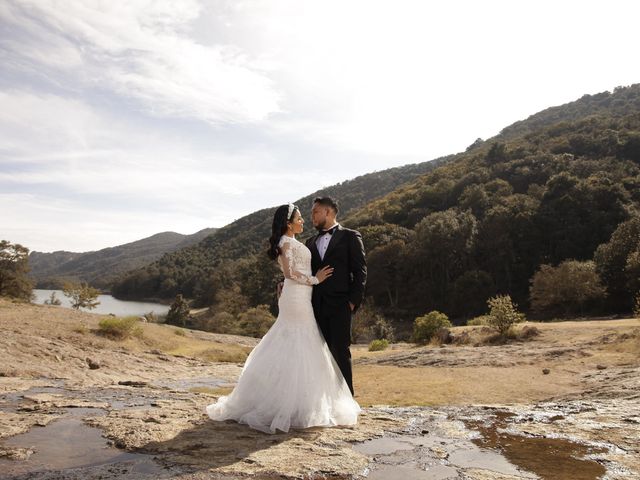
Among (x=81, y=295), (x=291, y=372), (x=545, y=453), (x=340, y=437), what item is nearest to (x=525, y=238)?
(x=81, y=295)

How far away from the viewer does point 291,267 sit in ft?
16.7

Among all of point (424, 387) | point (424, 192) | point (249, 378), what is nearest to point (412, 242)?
point (424, 192)

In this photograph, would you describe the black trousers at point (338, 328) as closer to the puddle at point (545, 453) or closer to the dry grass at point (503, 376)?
the puddle at point (545, 453)

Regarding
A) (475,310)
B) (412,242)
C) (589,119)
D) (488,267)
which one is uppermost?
(589,119)

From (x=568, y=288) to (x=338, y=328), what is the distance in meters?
31.7

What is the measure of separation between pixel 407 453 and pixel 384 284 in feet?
153

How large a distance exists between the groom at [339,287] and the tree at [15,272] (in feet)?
132

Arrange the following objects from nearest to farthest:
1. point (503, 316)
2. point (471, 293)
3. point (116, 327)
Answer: point (503, 316)
point (116, 327)
point (471, 293)

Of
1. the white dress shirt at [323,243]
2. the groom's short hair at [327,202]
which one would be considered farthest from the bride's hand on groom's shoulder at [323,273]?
the groom's short hair at [327,202]

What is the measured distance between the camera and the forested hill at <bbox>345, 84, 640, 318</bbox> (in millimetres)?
34250

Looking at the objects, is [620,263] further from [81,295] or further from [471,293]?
[81,295]

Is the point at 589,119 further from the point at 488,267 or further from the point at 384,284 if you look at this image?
the point at 384,284

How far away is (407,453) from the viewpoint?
386cm

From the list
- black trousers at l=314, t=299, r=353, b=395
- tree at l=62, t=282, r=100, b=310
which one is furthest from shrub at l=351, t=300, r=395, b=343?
black trousers at l=314, t=299, r=353, b=395
